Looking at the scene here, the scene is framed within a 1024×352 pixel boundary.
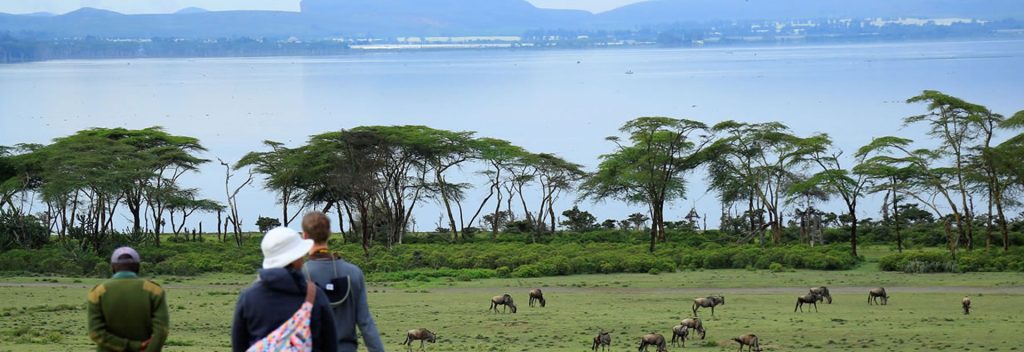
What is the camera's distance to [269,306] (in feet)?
22.9

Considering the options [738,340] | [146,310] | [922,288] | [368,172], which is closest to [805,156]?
[368,172]

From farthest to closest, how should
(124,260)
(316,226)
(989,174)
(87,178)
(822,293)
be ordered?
(87,178) < (989,174) < (822,293) < (124,260) < (316,226)

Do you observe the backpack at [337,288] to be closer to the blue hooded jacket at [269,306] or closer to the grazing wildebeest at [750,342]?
the blue hooded jacket at [269,306]

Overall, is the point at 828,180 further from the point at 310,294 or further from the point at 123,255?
the point at 310,294

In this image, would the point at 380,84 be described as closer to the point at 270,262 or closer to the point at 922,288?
the point at 922,288

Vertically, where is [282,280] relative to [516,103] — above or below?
below

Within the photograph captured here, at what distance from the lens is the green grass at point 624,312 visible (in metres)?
18.1

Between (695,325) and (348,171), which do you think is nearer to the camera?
(695,325)

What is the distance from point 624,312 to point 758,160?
71.3ft

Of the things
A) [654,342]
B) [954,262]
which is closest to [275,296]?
[654,342]

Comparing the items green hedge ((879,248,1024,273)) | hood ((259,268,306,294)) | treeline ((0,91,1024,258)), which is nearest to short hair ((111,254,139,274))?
hood ((259,268,306,294))

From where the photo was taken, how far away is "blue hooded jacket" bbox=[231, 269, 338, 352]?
695 cm

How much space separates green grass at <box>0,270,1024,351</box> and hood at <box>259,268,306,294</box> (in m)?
9.92

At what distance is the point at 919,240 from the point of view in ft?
129
